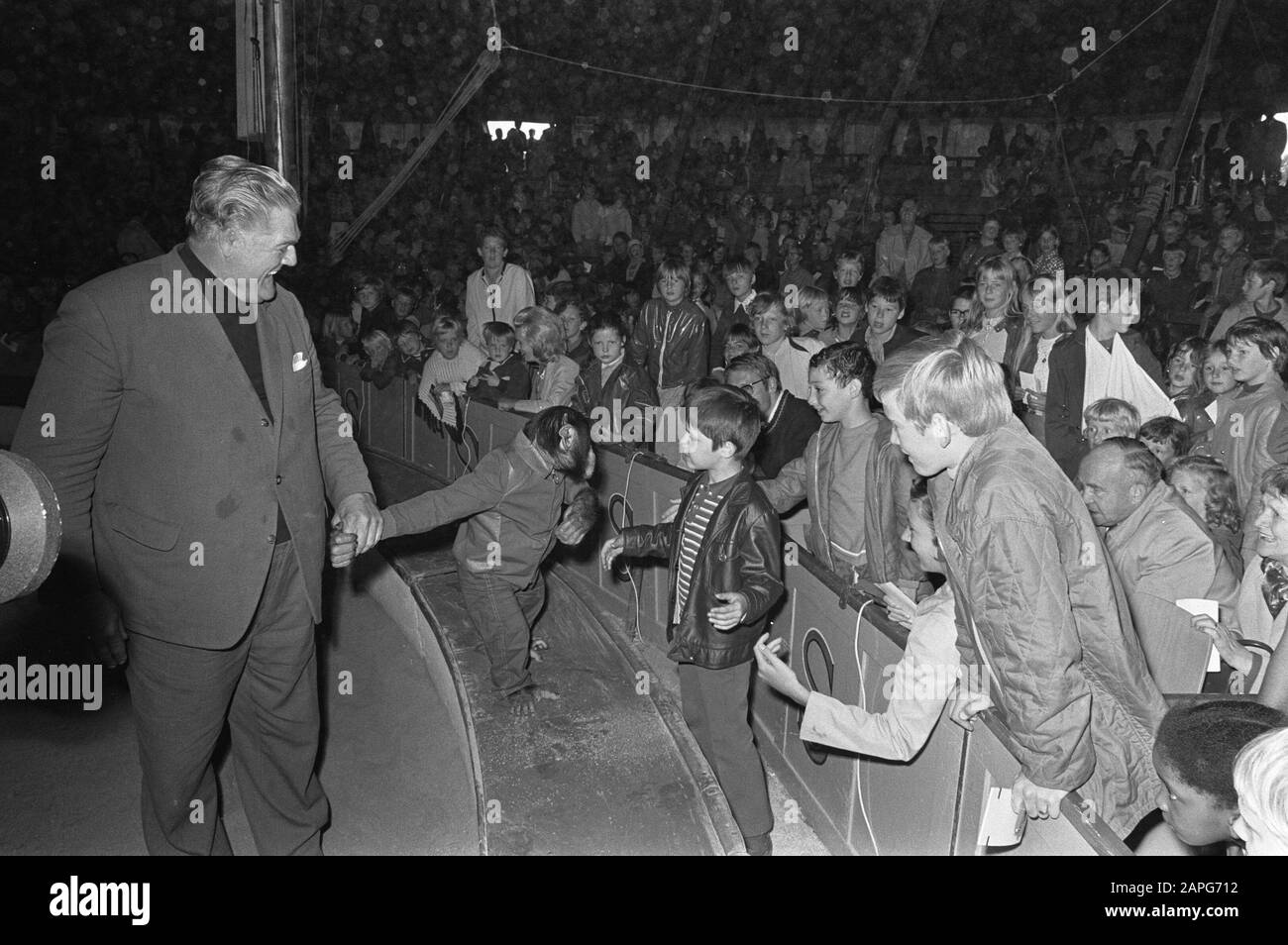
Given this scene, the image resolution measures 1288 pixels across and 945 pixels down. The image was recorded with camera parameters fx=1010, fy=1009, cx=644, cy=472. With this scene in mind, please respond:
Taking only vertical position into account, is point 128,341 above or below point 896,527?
above

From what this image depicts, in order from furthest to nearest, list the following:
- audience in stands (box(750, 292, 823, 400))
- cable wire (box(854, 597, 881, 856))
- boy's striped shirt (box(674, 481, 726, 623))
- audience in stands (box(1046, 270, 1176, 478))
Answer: audience in stands (box(750, 292, 823, 400))
audience in stands (box(1046, 270, 1176, 478))
boy's striped shirt (box(674, 481, 726, 623))
cable wire (box(854, 597, 881, 856))

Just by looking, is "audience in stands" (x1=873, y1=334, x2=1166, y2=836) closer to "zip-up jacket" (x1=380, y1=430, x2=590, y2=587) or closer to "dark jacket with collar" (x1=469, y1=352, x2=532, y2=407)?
"zip-up jacket" (x1=380, y1=430, x2=590, y2=587)

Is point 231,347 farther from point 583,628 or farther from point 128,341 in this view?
point 583,628

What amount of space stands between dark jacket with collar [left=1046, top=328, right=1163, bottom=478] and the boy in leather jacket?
2577mm

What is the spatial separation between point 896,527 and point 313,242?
358 inches

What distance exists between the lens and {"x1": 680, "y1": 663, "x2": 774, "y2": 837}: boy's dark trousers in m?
3.87

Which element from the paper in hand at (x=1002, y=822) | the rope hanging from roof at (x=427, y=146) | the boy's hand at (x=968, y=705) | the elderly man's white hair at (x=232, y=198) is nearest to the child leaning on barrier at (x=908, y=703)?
the boy's hand at (x=968, y=705)

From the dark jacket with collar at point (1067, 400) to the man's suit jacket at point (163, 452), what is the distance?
4.23 m

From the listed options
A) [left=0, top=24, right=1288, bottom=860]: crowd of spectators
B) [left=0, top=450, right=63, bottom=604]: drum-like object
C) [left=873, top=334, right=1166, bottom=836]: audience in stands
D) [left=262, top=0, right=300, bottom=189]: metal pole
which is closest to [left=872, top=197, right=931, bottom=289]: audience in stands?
[left=0, top=24, right=1288, bottom=860]: crowd of spectators

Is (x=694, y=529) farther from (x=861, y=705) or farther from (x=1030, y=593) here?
(x=1030, y=593)

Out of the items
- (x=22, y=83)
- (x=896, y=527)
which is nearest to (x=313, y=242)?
(x=22, y=83)

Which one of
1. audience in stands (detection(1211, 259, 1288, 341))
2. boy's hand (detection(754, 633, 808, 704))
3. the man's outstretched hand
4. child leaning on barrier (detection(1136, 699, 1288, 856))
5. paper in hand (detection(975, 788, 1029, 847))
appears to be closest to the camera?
child leaning on barrier (detection(1136, 699, 1288, 856))

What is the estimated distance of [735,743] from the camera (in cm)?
388
